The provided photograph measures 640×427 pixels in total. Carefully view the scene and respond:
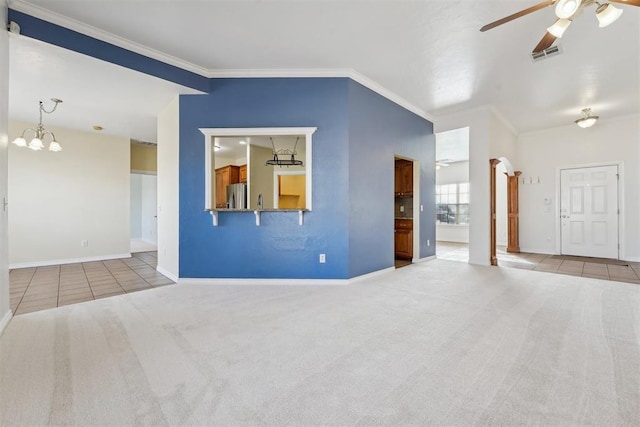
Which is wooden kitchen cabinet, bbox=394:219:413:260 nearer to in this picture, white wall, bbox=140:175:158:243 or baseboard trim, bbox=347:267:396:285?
baseboard trim, bbox=347:267:396:285

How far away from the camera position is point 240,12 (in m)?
2.70

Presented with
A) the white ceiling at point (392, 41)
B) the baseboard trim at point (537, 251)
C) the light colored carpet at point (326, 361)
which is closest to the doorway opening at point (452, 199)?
the baseboard trim at point (537, 251)

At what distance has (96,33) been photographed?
9.49 feet

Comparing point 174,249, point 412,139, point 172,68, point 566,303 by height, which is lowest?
point 566,303

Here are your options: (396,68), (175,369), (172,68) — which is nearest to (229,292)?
(175,369)

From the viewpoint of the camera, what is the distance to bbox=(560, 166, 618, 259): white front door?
5852mm

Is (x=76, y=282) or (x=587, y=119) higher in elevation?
(x=587, y=119)

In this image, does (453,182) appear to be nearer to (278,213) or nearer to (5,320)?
(278,213)

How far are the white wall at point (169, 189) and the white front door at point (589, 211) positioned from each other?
7962 millimetres

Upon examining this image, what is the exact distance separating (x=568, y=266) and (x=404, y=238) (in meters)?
2.86

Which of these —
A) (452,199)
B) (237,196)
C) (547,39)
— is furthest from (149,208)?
(547,39)

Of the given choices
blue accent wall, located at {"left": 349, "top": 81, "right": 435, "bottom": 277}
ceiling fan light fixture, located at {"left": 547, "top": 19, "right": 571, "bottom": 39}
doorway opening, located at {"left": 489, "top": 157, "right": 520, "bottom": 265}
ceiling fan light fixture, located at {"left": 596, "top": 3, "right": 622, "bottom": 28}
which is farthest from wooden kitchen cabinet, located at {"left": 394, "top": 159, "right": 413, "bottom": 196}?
ceiling fan light fixture, located at {"left": 596, "top": 3, "right": 622, "bottom": 28}

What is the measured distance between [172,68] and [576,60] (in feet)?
16.7

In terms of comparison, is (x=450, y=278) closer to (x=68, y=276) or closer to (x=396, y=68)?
(x=396, y=68)
